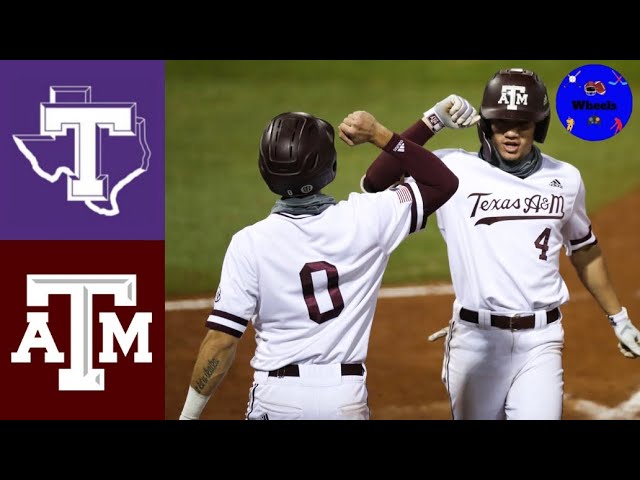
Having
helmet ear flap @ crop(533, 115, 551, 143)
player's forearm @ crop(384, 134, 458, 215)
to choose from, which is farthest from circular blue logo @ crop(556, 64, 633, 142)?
player's forearm @ crop(384, 134, 458, 215)

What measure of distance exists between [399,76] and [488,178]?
524cm

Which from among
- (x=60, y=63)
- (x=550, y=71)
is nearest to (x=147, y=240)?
(x=60, y=63)

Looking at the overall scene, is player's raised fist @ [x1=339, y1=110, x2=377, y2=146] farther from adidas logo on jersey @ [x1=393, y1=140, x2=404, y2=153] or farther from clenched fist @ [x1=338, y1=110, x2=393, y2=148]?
adidas logo on jersey @ [x1=393, y1=140, x2=404, y2=153]

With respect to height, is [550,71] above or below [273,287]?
above

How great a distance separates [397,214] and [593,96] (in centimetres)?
319

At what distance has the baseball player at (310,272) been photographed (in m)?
4.31

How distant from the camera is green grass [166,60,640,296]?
8703 mm

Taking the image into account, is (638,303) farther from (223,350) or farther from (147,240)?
(223,350)

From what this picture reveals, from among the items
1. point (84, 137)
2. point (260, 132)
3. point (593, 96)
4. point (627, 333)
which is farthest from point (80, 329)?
point (593, 96)

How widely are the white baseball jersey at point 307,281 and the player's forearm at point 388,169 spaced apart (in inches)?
21.3

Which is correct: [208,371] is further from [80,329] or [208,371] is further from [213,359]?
[80,329]

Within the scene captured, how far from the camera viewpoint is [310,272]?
4309mm

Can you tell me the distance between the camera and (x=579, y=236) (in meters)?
5.50

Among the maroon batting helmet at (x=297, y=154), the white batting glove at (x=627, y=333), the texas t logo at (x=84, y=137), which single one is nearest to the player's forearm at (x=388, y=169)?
the maroon batting helmet at (x=297, y=154)
